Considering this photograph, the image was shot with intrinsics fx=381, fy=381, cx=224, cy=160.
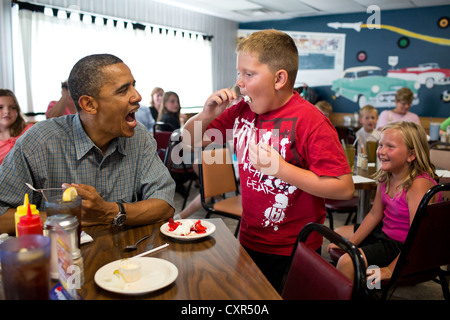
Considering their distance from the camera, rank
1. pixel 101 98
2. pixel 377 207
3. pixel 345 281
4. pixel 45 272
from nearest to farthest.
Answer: pixel 45 272, pixel 345 281, pixel 101 98, pixel 377 207

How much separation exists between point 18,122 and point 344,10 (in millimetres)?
6050

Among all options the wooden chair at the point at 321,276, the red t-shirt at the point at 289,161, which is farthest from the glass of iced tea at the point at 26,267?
the red t-shirt at the point at 289,161

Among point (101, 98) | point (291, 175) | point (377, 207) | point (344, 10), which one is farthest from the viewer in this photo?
point (344, 10)

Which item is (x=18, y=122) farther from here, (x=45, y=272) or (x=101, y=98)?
(x=45, y=272)

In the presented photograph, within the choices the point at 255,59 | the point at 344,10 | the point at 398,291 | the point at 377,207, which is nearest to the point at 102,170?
the point at 255,59

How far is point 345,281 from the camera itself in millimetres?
Answer: 900

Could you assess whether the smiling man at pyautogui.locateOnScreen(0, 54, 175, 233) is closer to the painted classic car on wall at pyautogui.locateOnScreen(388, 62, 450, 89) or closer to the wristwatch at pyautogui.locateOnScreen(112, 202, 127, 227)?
the wristwatch at pyautogui.locateOnScreen(112, 202, 127, 227)

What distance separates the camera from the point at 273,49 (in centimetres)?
134

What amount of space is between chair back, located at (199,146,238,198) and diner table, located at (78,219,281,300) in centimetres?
→ 139

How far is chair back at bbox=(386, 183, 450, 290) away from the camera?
1504mm

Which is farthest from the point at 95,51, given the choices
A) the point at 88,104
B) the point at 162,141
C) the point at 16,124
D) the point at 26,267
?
the point at 26,267

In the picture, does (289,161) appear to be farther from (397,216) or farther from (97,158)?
(397,216)

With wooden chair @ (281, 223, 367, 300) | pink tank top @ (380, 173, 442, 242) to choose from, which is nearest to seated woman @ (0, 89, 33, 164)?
wooden chair @ (281, 223, 367, 300)

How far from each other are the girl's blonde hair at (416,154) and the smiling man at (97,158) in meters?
1.16
